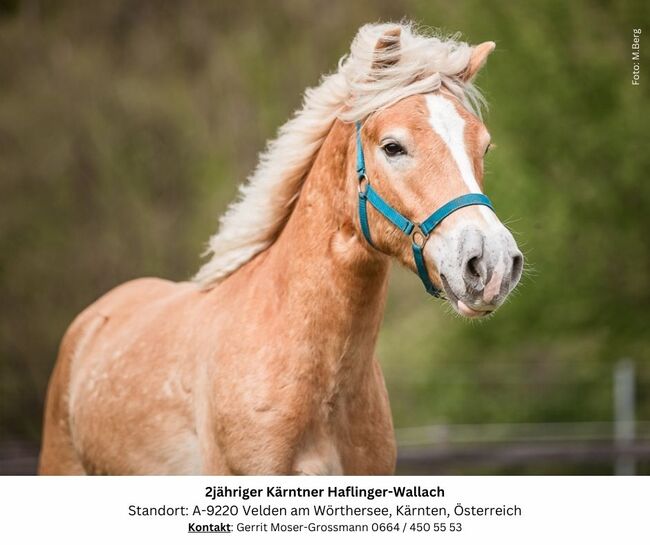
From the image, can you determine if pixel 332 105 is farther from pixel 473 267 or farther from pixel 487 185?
pixel 487 185

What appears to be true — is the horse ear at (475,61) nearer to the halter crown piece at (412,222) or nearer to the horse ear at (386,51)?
the horse ear at (386,51)

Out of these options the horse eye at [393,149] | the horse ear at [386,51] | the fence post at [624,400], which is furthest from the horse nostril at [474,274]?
the fence post at [624,400]

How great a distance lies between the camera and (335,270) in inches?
120

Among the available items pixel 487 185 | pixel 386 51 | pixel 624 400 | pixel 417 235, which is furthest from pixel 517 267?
pixel 624 400

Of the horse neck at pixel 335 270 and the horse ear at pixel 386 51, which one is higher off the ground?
the horse ear at pixel 386 51

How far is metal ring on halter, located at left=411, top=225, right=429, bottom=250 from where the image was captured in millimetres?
2711

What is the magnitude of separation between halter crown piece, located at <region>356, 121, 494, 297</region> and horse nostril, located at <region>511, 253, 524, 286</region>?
227mm

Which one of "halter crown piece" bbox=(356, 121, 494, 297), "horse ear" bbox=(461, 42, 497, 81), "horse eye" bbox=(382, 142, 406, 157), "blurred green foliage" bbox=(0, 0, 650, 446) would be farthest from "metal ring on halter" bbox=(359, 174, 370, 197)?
"blurred green foliage" bbox=(0, 0, 650, 446)

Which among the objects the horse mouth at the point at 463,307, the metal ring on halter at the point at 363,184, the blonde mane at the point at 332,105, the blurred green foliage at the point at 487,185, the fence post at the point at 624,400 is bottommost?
the horse mouth at the point at 463,307

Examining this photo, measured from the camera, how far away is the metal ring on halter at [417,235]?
2711mm

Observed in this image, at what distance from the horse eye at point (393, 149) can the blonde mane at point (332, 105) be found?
0.16m

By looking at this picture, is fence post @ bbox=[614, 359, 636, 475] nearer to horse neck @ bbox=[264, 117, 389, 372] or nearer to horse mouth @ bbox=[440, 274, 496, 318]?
horse neck @ bbox=[264, 117, 389, 372]

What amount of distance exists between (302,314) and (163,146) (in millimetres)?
9000

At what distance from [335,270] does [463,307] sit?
2.05 feet
